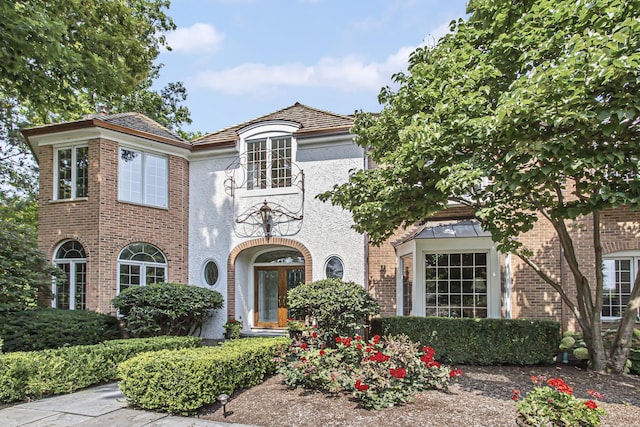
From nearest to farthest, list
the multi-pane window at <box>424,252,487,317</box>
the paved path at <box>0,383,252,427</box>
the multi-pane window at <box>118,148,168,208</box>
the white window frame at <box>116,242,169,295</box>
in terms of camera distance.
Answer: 1. the paved path at <box>0,383,252,427</box>
2. the multi-pane window at <box>424,252,487,317</box>
3. the white window frame at <box>116,242,169,295</box>
4. the multi-pane window at <box>118,148,168,208</box>

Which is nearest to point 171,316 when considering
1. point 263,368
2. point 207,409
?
point 263,368

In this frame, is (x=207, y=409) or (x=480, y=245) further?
(x=480, y=245)

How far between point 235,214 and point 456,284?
7.01 metres

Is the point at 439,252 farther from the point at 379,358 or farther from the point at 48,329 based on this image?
the point at 48,329

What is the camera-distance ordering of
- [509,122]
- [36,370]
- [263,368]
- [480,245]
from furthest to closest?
[480,245]
[263,368]
[36,370]
[509,122]

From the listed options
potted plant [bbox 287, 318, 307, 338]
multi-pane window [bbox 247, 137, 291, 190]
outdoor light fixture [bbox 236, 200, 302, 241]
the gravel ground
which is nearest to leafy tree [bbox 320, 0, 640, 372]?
the gravel ground

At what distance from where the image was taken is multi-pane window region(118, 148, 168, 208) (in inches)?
513

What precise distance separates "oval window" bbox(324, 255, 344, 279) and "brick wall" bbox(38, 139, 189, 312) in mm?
5047

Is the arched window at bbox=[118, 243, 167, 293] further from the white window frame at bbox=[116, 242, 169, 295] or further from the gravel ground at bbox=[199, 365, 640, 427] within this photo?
the gravel ground at bbox=[199, 365, 640, 427]

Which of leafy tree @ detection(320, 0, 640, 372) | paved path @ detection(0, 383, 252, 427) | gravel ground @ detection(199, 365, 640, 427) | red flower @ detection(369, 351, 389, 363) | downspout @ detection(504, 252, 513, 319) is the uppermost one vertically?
leafy tree @ detection(320, 0, 640, 372)

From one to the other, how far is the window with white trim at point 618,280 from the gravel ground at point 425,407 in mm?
2892

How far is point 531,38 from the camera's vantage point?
644 centimetres

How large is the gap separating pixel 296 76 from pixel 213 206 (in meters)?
5.11

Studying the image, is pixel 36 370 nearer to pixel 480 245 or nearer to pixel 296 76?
pixel 480 245
